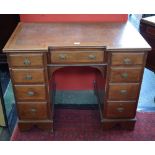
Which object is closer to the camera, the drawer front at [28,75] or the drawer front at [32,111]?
the drawer front at [28,75]

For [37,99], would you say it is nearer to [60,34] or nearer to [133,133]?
[60,34]

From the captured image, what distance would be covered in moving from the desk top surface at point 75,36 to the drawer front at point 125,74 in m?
0.17

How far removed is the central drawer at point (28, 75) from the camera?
150cm

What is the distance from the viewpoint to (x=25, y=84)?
1.56m

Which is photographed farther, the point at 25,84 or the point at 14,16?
the point at 14,16

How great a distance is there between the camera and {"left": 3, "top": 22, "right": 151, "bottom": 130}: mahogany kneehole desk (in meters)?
1.43

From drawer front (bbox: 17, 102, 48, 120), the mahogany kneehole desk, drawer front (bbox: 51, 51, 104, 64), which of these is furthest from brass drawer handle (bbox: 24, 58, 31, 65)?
drawer front (bbox: 17, 102, 48, 120)

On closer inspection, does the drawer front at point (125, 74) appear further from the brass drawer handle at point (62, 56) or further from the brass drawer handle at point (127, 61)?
the brass drawer handle at point (62, 56)

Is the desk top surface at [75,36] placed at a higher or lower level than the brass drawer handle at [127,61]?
higher

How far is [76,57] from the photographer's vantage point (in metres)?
1.46

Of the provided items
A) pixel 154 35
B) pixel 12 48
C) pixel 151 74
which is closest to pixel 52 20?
pixel 12 48

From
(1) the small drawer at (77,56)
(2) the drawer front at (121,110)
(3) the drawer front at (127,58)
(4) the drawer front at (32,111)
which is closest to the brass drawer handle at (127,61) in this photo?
(3) the drawer front at (127,58)

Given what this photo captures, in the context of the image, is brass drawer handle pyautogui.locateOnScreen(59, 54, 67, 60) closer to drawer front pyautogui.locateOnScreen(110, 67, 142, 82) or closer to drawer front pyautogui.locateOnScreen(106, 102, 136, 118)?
drawer front pyautogui.locateOnScreen(110, 67, 142, 82)
